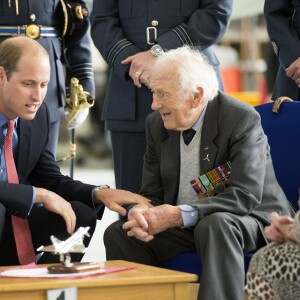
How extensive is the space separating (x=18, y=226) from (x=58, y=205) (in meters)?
0.22

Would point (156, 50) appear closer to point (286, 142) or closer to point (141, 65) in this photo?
point (141, 65)

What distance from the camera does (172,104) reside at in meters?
4.02

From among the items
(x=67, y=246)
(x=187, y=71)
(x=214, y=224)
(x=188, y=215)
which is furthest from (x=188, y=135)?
(x=67, y=246)

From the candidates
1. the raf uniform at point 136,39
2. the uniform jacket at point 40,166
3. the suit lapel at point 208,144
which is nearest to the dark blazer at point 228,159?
the suit lapel at point 208,144

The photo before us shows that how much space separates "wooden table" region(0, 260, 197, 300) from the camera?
3.16 metres

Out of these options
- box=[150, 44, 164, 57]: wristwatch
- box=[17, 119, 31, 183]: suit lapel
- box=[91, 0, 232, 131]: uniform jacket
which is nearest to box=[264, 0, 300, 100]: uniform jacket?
box=[91, 0, 232, 131]: uniform jacket

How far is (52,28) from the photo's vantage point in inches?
196

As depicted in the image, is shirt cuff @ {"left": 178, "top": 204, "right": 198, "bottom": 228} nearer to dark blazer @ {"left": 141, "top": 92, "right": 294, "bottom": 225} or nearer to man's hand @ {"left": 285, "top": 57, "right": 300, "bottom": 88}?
dark blazer @ {"left": 141, "top": 92, "right": 294, "bottom": 225}

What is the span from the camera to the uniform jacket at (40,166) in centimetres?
433

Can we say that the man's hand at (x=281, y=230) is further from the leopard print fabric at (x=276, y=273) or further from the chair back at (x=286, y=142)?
the chair back at (x=286, y=142)

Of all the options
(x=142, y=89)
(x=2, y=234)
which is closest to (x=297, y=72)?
(x=142, y=89)

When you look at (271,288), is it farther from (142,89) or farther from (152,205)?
(142,89)

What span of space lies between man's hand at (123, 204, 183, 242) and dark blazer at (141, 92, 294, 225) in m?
0.08

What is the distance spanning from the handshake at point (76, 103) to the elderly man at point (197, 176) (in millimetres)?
893
